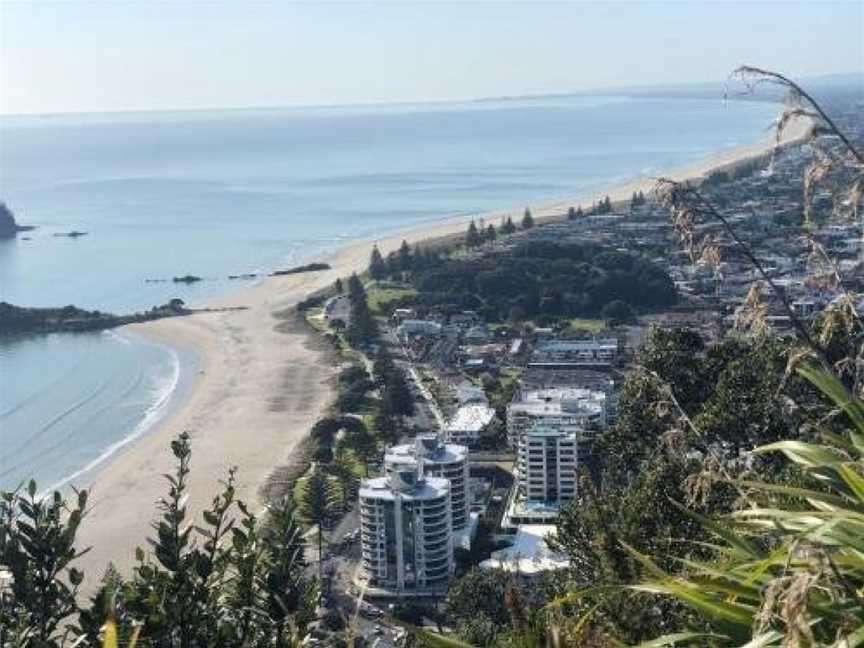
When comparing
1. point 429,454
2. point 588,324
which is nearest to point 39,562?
point 429,454

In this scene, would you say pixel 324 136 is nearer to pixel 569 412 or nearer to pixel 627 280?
pixel 627 280

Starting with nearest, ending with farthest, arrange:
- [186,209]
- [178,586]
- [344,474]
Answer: [178,586] < [344,474] < [186,209]

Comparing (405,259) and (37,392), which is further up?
(405,259)

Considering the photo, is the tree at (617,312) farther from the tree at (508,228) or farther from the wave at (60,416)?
the wave at (60,416)

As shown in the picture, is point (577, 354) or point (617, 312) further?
point (617, 312)

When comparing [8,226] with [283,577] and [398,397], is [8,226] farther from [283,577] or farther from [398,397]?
[283,577]

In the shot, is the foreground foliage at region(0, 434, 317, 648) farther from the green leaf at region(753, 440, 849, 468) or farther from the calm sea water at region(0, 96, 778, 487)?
the calm sea water at region(0, 96, 778, 487)
